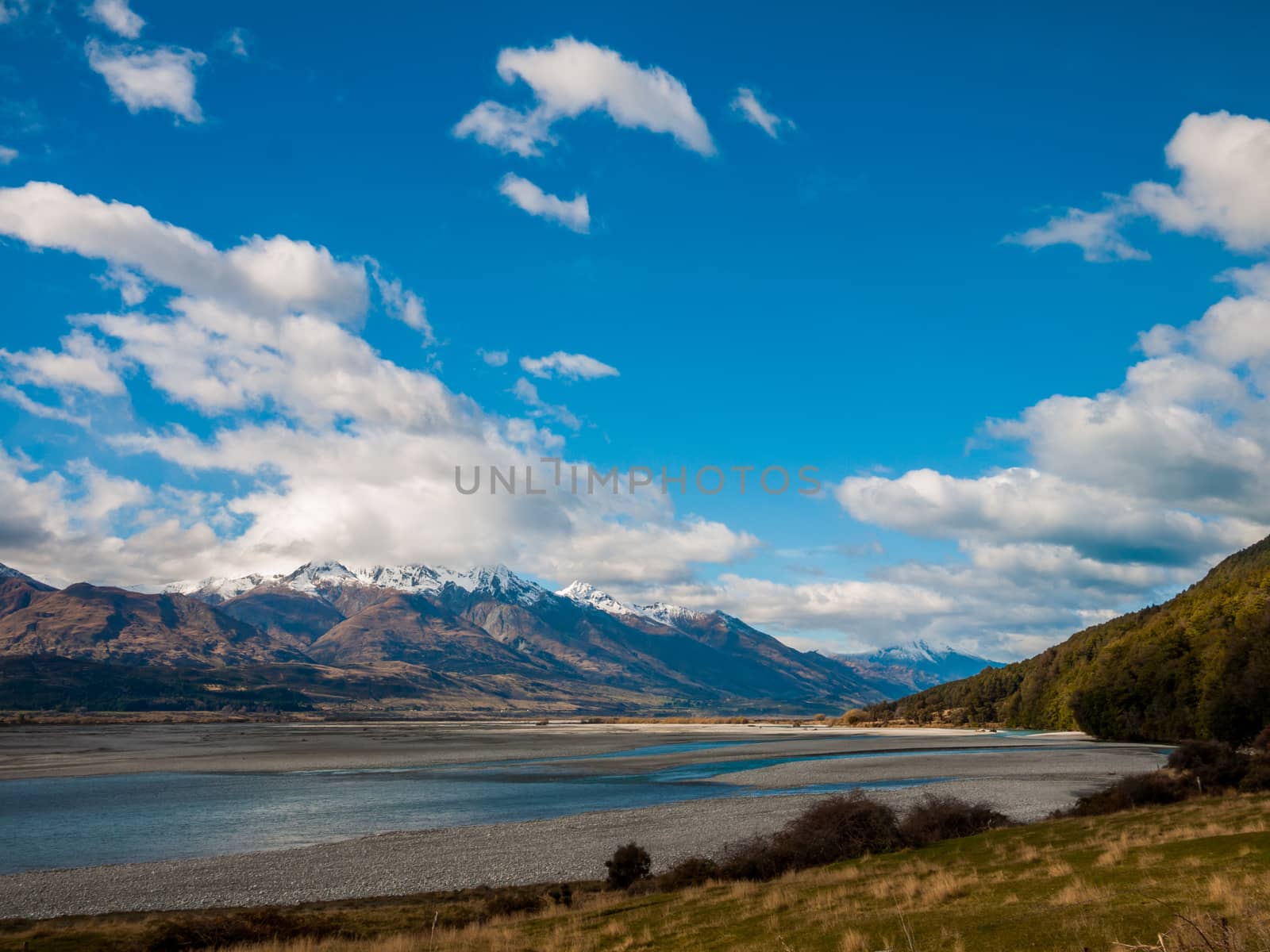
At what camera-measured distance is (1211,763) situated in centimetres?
4316

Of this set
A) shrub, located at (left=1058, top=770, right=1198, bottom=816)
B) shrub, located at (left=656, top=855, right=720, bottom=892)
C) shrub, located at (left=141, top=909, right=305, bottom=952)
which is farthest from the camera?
shrub, located at (left=1058, top=770, right=1198, bottom=816)

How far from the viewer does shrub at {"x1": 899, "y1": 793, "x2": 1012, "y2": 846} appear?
3525 centimetres

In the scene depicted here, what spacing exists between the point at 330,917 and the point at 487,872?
9454mm

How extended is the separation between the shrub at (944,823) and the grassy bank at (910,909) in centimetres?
165

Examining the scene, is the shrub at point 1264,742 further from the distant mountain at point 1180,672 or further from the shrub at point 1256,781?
the distant mountain at point 1180,672

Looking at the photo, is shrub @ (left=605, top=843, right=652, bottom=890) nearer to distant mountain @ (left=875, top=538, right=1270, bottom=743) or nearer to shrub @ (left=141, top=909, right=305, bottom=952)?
shrub @ (left=141, top=909, right=305, bottom=952)

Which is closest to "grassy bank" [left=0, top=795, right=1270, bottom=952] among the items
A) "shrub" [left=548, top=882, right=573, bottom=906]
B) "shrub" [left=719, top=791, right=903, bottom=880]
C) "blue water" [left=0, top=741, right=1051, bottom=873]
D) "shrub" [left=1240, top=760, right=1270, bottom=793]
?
"shrub" [left=548, top=882, right=573, bottom=906]

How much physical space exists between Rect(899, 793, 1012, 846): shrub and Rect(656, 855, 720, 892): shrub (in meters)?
8.97

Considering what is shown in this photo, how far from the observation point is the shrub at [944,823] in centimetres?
3525

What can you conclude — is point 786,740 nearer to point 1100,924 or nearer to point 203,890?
point 203,890

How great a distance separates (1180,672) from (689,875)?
302ft

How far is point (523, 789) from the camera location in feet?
234

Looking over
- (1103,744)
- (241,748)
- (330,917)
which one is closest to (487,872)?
(330,917)

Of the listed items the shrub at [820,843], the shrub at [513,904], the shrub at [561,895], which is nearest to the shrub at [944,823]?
the shrub at [820,843]
